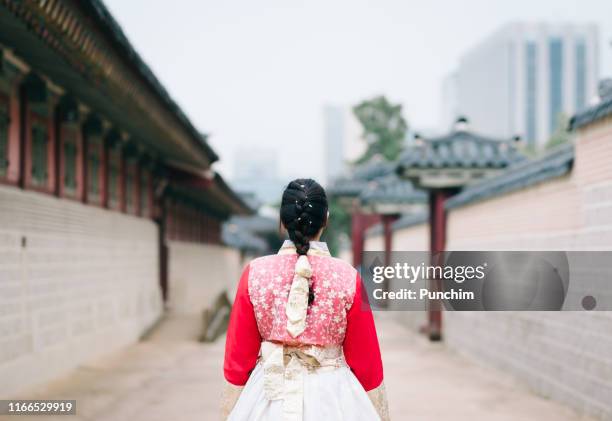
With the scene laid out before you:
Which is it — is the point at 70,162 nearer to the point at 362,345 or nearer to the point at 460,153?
the point at 460,153

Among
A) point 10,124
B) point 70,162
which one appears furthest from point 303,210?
point 70,162

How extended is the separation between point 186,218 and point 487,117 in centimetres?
7248

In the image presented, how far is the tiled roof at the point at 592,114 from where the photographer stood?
651 cm

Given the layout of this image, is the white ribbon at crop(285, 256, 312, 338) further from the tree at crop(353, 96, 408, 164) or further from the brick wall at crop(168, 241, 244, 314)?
the tree at crop(353, 96, 408, 164)

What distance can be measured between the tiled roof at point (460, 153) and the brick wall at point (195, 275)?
667cm

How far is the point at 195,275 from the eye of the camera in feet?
77.4

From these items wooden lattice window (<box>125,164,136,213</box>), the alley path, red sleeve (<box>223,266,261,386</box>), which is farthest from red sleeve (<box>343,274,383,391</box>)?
wooden lattice window (<box>125,164,136,213</box>)

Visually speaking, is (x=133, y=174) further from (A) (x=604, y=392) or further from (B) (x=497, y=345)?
(A) (x=604, y=392)

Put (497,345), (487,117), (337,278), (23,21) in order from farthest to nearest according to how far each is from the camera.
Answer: (487,117) < (497,345) < (23,21) < (337,278)

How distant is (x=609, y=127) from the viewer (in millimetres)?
6547

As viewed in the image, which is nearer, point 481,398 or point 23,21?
point 23,21

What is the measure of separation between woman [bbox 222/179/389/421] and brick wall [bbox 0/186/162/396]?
4804 millimetres

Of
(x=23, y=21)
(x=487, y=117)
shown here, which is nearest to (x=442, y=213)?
(x=23, y=21)

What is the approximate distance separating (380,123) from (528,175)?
36300 millimetres
